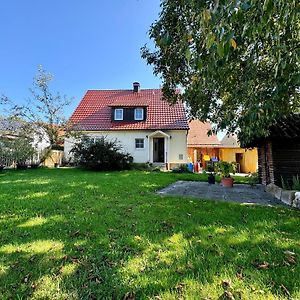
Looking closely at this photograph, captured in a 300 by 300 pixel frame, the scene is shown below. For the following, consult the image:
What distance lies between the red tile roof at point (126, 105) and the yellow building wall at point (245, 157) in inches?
264

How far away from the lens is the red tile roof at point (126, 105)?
69.5 ft

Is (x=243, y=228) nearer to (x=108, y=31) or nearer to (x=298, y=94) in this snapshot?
(x=298, y=94)

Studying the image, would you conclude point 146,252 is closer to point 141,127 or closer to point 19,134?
point 19,134

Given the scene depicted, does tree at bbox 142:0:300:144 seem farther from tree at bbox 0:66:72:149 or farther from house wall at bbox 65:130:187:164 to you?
tree at bbox 0:66:72:149

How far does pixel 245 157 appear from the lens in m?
24.2

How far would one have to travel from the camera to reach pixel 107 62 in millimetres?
15867

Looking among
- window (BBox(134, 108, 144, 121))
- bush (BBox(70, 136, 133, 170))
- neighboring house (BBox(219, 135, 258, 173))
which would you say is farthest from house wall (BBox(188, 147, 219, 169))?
bush (BBox(70, 136, 133, 170))

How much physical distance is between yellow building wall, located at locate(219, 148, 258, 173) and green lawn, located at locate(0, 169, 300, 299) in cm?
1924

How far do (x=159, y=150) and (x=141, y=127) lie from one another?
295 cm

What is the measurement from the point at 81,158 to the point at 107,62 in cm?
656

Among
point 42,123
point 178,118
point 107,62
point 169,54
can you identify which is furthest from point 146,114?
point 169,54

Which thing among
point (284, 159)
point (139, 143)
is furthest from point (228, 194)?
point (139, 143)

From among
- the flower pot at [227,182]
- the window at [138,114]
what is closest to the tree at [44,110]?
the window at [138,114]

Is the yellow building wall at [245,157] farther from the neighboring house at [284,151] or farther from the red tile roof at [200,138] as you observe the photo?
the neighboring house at [284,151]
